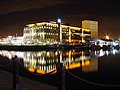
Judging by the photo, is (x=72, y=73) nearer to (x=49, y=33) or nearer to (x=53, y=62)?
(x=53, y=62)

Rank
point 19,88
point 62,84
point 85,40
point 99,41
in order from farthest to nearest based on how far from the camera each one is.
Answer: point 85,40, point 99,41, point 19,88, point 62,84

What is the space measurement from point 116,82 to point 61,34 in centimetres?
14556

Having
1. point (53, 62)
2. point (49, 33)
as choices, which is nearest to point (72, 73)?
point (53, 62)

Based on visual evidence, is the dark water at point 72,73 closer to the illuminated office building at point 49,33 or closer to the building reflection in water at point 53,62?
the building reflection in water at point 53,62

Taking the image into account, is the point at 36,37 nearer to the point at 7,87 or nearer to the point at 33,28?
the point at 33,28

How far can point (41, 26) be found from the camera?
524 feet

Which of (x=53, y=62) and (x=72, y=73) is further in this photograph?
(x=53, y=62)

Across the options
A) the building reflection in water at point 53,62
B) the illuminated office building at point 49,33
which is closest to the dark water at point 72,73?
the building reflection in water at point 53,62

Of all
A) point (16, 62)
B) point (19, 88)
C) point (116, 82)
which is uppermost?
point (16, 62)

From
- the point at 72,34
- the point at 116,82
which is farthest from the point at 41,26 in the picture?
the point at 116,82

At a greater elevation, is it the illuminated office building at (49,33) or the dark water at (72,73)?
the illuminated office building at (49,33)

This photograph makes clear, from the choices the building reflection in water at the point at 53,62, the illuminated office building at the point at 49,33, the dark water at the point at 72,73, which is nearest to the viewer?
the dark water at the point at 72,73

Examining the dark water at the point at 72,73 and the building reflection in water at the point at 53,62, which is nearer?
the dark water at the point at 72,73

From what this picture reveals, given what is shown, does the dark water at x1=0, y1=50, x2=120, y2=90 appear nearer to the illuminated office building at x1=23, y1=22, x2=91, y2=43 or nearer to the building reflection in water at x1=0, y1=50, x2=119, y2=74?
the building reflection in water at x1=0, y1=50, x2=119, y2=74
